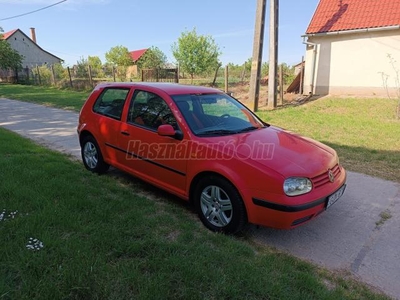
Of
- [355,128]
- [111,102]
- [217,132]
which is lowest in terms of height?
[355,128]

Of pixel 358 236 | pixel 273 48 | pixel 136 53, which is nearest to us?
pixel 358 236

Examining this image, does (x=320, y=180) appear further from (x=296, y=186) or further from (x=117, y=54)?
(x=117, y=54)

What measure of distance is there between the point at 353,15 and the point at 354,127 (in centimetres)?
824

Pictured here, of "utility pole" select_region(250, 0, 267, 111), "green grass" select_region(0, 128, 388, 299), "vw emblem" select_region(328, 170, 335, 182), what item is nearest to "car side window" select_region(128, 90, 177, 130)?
"green grass" select_region(0, 128, 388, 299)

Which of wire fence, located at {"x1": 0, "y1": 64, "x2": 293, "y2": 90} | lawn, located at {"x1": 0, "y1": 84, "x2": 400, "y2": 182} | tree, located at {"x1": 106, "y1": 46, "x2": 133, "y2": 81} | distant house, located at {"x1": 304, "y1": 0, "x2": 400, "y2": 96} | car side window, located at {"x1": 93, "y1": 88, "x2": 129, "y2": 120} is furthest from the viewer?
tree, located at {"x1": 106, "y1": 46, "x2": 133, "y2": 81}

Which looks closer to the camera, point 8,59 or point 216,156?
point 216,156

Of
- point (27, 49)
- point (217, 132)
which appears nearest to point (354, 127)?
point (217, 132)

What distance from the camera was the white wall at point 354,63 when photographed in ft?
Answer: 42.0

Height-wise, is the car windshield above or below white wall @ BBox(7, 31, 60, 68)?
below

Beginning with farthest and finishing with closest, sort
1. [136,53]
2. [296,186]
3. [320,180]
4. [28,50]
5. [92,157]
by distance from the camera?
[136,53], [28,50], [92,157], [320,180], [296,186]

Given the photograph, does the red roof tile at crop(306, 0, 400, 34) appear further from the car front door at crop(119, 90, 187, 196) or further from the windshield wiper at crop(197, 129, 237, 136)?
the car front door at crop(119, 90, 187, 196)

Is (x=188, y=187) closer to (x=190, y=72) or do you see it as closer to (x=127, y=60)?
(x=190, y=72)

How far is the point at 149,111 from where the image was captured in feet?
13.2

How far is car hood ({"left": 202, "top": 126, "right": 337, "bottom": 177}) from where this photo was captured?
9.71 feet
